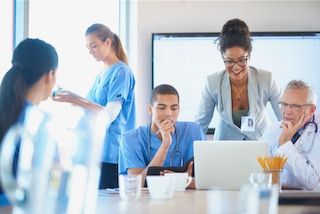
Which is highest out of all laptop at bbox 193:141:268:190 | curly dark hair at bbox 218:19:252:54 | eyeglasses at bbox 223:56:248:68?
curly dark hair at bbox 218:19:252:54

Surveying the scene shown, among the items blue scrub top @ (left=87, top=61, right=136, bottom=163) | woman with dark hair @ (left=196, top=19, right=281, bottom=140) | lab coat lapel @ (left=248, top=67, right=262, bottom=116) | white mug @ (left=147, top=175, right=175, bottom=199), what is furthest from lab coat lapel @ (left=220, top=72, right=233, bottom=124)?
white mug @ (left=147, top=175, right=175, bottom=199)

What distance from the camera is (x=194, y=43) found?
4.31 meters

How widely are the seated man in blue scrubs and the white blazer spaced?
46 cm

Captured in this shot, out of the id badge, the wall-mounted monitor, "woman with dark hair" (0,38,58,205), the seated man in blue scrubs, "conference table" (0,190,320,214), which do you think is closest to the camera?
"conference table" (0,190,320,214)

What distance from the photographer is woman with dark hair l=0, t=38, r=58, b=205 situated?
79.6 inches

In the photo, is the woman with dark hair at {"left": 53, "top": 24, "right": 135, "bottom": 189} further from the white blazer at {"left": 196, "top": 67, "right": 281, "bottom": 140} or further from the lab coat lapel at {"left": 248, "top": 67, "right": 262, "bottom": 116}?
the lab coat lapel at {"left": 248, "top": 67, "right": 262, "bottom": 116}

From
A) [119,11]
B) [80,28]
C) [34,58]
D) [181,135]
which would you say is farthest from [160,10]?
[34,58]

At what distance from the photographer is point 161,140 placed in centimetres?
276

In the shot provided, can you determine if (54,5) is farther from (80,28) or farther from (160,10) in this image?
(160,10)

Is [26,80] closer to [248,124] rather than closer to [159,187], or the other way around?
[159,187]

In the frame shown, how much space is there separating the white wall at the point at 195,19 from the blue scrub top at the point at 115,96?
2.87ft

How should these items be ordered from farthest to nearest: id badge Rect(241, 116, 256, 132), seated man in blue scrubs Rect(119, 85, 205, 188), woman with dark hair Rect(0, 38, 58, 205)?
id badge Rect(241, 116, 256, 132)
seated man in blue scrubs Rect(119, 85, 205, 188)
woman with dark hair Rect(0, 38, 58, 205)

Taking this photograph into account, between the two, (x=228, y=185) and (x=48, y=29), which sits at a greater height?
(x=48, y=29)

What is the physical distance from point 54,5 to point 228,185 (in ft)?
6.74
